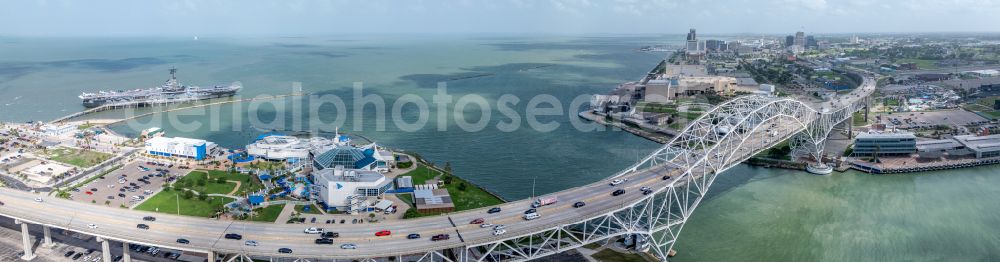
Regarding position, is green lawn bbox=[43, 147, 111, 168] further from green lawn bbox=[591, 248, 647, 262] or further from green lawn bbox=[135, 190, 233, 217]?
green lawn bbox=[591, 248, 647, 262]

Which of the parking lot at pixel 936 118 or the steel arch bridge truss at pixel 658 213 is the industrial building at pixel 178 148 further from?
the parking lot at pixel 936 118

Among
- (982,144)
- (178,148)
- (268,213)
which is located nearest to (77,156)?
(178,148)

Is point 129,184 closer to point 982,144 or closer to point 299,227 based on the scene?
point 299,227

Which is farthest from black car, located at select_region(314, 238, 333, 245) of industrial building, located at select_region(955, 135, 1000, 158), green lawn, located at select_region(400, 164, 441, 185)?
industrial building, located at select_region(955, 135, 1000, 158)

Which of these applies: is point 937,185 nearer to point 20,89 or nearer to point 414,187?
point 414,187

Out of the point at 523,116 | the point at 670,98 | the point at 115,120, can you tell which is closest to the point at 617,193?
the point at 523,116
